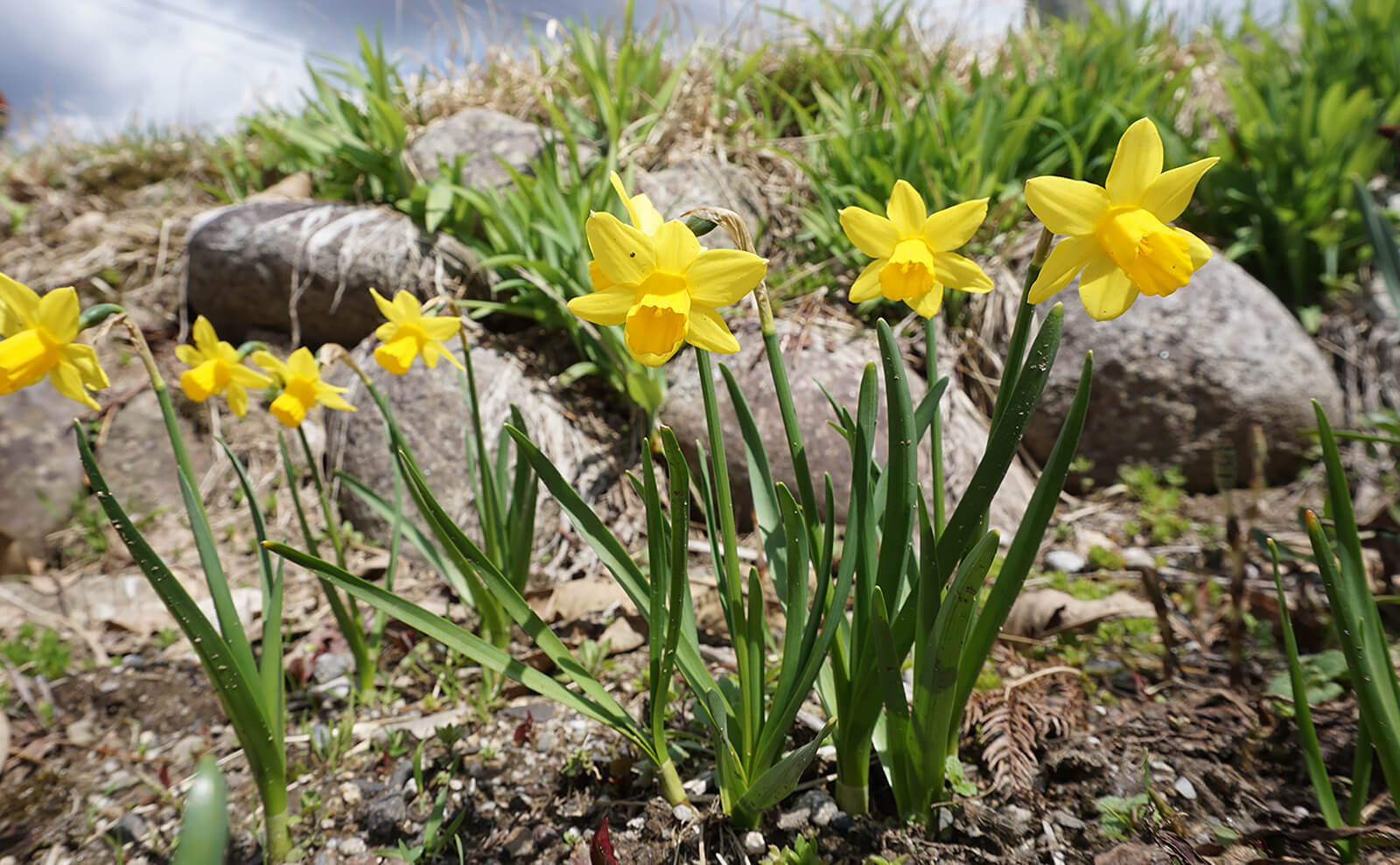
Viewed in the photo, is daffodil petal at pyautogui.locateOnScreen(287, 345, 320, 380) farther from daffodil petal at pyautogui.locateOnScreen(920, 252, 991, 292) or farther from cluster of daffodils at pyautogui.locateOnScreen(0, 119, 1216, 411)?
daffodil petal at pyautogui.locateOnScreen(920, 252, 991, 292)

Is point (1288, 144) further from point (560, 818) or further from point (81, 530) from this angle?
point (81, 530)

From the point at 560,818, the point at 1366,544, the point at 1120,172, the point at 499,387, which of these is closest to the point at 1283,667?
the point at 1366,544

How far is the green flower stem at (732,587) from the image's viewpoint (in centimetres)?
91

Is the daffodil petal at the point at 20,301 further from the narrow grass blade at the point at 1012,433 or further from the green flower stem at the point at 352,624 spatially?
the narrow grass blade at the point at 1012,433

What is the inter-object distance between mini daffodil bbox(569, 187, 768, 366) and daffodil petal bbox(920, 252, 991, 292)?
9.1 inches

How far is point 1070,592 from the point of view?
1.82 meters

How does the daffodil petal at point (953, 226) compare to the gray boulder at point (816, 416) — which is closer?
the daffodil petal at point (953, 226)

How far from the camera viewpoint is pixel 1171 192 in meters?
0.71

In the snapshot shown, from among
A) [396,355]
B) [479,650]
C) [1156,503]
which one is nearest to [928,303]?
[479,650]

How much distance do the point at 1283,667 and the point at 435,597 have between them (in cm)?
198

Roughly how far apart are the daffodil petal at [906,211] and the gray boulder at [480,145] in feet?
8.67

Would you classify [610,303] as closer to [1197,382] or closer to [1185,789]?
[1185,789]

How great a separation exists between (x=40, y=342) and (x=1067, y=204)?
4.22ft

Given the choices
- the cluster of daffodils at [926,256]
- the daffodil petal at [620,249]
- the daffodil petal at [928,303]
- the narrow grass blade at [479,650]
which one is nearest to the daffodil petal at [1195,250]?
the cluster of daffodils at [926,256]
